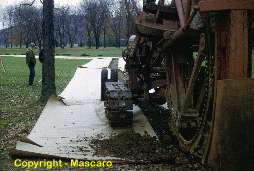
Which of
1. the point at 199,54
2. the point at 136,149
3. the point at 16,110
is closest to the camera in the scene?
the point at 199,54

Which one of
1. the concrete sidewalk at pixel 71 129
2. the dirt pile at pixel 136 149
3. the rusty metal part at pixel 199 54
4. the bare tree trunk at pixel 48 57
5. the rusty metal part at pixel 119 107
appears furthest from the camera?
the bare tree trunk at pixel 48 57

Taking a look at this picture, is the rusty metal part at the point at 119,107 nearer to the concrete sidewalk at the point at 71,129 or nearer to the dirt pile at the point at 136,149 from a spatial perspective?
the concrete sidewalk at the point at 71,129

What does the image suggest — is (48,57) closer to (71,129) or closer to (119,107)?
(71,129)

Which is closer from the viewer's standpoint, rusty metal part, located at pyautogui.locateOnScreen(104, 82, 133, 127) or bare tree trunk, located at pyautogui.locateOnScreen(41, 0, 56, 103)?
rusty metal part, located at pyautogui.locateOnScreen(104, 82, 133, 127)

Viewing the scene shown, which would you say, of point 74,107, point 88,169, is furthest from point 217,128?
point 74,107

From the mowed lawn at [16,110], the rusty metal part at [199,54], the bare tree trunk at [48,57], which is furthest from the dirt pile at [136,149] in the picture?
the bare tree trunk at [48,57]

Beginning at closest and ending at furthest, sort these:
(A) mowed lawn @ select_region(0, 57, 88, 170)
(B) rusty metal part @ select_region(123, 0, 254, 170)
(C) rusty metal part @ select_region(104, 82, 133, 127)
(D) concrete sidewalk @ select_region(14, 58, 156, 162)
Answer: (B) rusty metal part @ select_region(123, 0, 254, 170) < (D) concrete sidewalk @ select_region(14, 58, 156, 162) < (A) mowed lawn @ select_region(0, 57, 88, 170) < (C) rusty metal part @ select_region(104, 82, 133, 127)

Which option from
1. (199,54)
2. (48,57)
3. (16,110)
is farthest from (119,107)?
(48,57)

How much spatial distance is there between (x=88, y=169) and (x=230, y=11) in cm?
301

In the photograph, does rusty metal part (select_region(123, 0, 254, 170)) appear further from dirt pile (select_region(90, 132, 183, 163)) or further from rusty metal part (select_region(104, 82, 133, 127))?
rusty metal part (select_region(104, 82, 133, 127))

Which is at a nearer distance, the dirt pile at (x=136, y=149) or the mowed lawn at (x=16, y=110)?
the dirt pile at (x=136, y=149)

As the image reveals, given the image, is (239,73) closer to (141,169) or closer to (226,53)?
(226,53)

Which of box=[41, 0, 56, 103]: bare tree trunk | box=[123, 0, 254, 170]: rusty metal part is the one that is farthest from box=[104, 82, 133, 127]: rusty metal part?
box=[41, 0, 56, 103]: bare tree trunk

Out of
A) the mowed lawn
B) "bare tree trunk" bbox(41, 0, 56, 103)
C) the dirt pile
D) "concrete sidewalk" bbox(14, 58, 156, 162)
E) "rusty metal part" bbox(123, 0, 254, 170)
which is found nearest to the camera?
"rusty metal part" bbox(123, 0, 254, 170)
